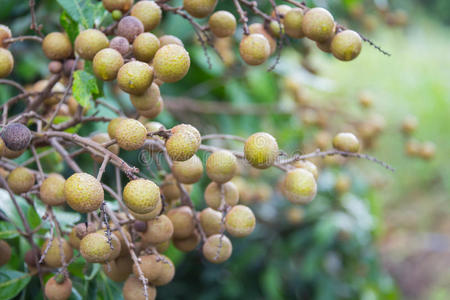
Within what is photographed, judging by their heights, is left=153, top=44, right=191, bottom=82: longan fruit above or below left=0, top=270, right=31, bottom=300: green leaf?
above

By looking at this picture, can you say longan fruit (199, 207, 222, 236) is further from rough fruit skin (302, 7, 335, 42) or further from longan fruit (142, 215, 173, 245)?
rough fruit skin (302, 7, 335, 42)

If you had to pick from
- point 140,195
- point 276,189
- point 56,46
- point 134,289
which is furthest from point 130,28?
point 276,189

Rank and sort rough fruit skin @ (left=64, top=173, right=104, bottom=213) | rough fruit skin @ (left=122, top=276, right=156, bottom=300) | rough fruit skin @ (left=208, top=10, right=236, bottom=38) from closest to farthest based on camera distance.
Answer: rough fruit skin @ (left=64, top=173, right=104, bottom=213) < rough fruit skin @ (left=122, top=276, right=156, bottom=300) < rough fruit skin @ (left=208, top=10, right=236, bottom=38)

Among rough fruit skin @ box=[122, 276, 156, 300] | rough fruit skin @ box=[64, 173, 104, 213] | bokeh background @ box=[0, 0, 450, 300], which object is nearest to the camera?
rough fruit skin @ box=[64, 173, 104, 213]

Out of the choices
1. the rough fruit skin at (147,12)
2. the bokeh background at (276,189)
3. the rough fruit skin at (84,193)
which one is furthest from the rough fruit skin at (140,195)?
the bokeh background at (276,189)

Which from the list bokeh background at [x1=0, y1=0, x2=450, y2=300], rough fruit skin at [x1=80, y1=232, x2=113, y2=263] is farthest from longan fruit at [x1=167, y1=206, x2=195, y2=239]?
bokeh background at [x1=0, y1=0, x2=450, y2=300]

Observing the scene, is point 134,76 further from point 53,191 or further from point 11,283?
point 11,283

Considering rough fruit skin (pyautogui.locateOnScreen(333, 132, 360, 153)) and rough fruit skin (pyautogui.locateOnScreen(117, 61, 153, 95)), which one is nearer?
rough fruit skin (pyautogui.locateOnScreen(117, 61, 153, 95))
